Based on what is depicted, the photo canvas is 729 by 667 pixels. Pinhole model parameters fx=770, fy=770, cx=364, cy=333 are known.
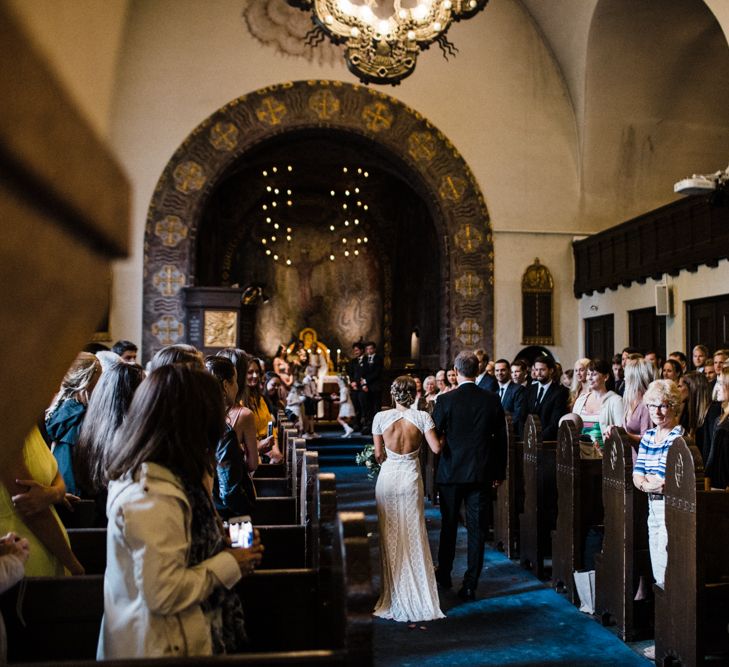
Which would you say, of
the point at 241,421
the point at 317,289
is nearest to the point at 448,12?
the point at 241,421

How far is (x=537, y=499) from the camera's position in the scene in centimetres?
612

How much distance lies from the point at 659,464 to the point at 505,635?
1.43 meters

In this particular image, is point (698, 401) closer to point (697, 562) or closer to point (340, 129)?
point (697, 562)

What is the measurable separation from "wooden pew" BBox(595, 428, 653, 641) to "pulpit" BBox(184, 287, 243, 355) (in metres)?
10.2

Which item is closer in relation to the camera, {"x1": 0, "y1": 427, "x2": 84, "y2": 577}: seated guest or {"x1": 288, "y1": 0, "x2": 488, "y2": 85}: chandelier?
{"x1": 0, "y1": 427, "x2": 84, "y2": 577}: seated guest

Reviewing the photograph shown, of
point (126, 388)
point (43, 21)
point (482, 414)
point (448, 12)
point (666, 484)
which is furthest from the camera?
point (448, 12)

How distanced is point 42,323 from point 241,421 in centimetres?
380

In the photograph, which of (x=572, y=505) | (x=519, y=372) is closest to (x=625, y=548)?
(x=572, y=505)

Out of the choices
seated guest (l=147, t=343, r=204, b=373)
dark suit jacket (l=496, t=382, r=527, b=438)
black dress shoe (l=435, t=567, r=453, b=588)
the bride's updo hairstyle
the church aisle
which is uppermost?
seated guest (l=147, t=343, r=204, b=373)

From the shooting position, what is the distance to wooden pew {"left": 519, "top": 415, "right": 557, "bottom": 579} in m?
6.11

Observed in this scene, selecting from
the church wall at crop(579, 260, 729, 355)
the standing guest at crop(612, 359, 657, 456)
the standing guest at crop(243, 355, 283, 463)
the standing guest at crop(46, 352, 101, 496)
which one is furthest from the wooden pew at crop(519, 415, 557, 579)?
the church wall at crop(579, 260, 729, 355)

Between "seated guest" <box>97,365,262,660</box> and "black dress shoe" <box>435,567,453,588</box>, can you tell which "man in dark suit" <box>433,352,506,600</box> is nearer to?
"black dress shoe" <box>435,567,453,588</box>

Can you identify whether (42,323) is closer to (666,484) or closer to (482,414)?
(666,484)

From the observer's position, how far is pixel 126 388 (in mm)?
3312
